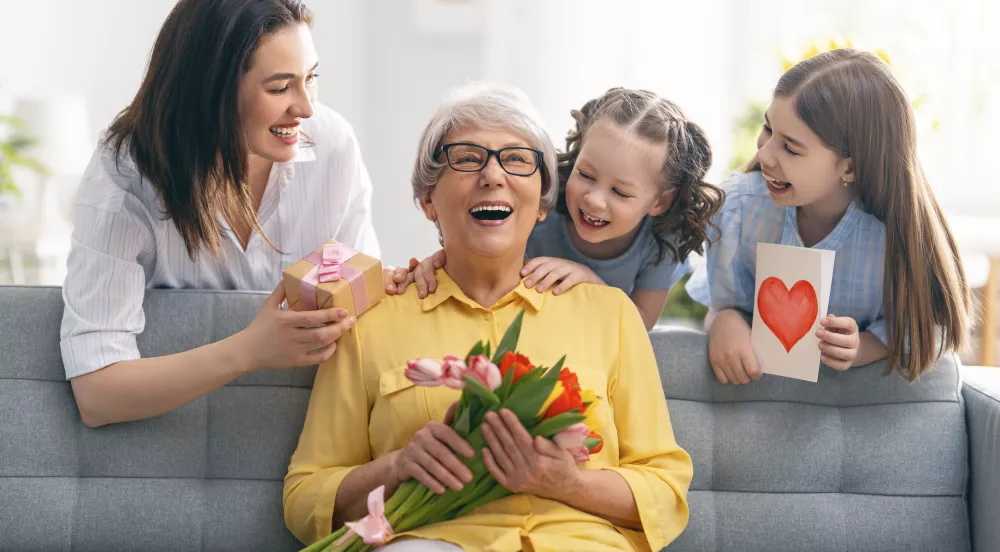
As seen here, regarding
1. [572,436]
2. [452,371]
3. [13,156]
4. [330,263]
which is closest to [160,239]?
[330,263]

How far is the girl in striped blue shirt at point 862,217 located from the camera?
6.16 ft

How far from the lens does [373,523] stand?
4.96 feet

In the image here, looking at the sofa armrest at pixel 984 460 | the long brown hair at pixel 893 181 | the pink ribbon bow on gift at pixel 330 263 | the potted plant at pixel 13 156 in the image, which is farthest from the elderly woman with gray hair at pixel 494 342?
the potted plant at pixel 13 156

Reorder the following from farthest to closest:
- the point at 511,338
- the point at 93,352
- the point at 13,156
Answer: the point at 13,156 → the point at 93,352 → the point at 511,338

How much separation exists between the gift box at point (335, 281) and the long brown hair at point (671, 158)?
53 cm

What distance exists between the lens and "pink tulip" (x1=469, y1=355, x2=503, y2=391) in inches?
51.7

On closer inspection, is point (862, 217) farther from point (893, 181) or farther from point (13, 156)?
point (13, 156)

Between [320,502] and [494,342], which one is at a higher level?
[494,342]

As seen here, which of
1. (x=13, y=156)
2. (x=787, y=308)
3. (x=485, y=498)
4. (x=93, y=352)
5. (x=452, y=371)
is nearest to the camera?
(x=452, y=371)

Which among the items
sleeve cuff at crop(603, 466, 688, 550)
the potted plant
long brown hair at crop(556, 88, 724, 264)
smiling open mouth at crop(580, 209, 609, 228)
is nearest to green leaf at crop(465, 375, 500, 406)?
sleeve cuff at crop(603, 466, 688, 550)

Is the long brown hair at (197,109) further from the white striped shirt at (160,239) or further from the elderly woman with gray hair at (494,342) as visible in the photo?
the elderly woman with gray hair at (494,342)

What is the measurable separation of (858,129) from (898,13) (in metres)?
3.44

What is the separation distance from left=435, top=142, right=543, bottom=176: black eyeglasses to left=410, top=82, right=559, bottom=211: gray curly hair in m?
0.02

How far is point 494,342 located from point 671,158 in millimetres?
561
